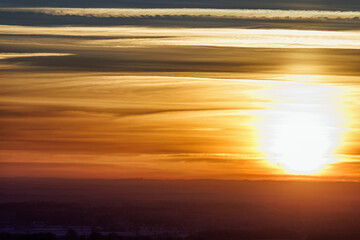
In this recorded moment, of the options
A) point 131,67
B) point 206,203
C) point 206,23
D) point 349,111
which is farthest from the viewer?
point 206,23

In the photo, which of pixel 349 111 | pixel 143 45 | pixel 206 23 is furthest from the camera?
pixel 206 23

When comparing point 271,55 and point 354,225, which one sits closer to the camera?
point 354,225

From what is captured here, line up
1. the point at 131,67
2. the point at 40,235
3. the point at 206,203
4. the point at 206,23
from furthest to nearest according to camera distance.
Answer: the point at 206,23, the point at 131,67, the point at 206,203, the point at 40,235

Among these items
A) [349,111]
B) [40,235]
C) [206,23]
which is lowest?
[40,235]

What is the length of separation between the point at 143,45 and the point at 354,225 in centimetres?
1427

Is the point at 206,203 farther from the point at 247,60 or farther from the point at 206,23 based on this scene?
the point at 206,23

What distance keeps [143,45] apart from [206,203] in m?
12.0

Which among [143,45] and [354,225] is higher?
[143,45]

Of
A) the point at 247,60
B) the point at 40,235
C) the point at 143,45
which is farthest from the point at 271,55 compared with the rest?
the point at 40,235

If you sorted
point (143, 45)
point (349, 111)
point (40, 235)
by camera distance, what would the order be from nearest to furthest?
point (40, 235) < point (349, 111) < point (143, 45)

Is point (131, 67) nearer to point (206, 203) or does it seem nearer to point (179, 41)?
point (179, 41)

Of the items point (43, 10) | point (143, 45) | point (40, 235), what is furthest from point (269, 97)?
point (43, 10)

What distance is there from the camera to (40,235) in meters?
27.9

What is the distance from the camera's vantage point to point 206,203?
101ft
